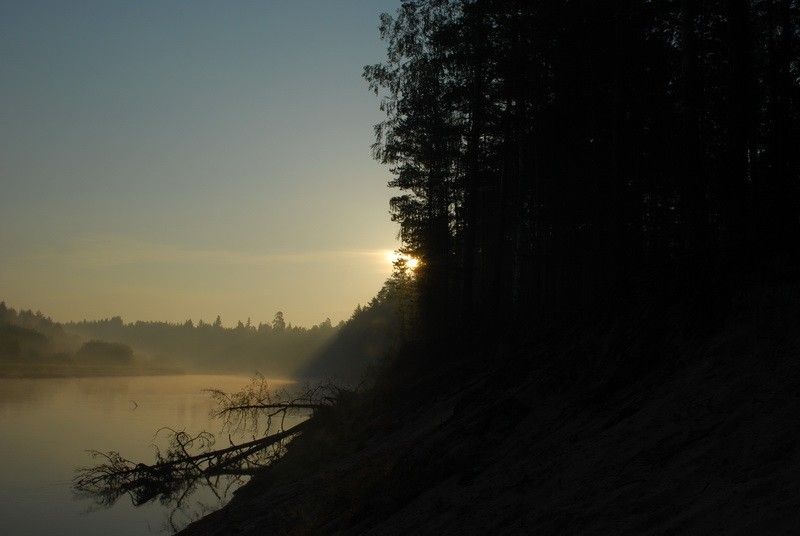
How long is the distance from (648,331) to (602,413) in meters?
1.70

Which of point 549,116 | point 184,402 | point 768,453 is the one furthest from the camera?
point 184,402

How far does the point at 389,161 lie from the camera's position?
29922mm

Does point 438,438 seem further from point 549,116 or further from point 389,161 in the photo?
point 389,161

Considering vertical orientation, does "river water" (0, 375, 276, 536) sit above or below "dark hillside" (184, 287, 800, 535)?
below

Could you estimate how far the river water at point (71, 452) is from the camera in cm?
2419

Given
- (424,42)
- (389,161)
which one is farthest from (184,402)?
(424,42)

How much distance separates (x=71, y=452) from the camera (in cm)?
3928

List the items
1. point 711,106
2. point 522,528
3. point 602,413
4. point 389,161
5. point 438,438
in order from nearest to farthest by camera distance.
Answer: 1. point 522,528
2. point 602,413
3. point 438,438
4. point 711,106
5. point 389,161

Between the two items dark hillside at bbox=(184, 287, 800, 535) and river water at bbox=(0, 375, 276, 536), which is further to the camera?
river water at bbox=(0, 375, 276, 536)

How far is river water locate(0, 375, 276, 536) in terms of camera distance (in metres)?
24.2

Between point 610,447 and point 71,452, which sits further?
point 71,452

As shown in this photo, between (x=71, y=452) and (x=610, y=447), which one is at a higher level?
(x=610, y=447)

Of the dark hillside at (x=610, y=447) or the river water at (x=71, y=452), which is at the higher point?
the dark hillside at (x=610, y=447)

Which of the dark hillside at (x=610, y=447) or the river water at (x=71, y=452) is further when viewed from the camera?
the river water at (x=71, y=452)
